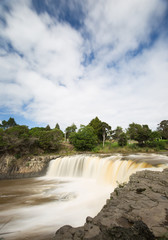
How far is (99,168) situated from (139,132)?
16.5 m

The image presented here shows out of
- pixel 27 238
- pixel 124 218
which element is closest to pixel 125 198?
pixel 124 218

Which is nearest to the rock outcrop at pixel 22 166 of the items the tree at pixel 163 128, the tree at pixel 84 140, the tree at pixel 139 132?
the tree at pixel 84 140

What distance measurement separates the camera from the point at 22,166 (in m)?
15.2

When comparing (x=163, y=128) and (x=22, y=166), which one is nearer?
(x=22, y=166)

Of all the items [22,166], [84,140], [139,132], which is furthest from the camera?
[139,132]

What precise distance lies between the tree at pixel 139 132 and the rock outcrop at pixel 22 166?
57.6ft

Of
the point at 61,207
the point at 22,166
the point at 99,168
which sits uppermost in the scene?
the point at 99,168

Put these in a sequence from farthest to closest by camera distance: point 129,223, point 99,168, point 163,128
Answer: point 163,128, point 99,168, point 129,223

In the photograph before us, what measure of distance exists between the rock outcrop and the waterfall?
1.04 m

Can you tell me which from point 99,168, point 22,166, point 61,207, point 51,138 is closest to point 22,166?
point 22,166

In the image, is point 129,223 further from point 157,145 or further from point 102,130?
point 102,130

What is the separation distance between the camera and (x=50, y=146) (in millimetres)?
20547

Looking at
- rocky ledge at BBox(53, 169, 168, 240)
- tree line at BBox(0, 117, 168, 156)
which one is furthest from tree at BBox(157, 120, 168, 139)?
rocky ledge at BBox(53, 169, 168, 240)

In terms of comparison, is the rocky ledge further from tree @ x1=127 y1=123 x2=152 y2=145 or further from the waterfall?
tree @ x1=127 y1=123 x2=152 y2=145
